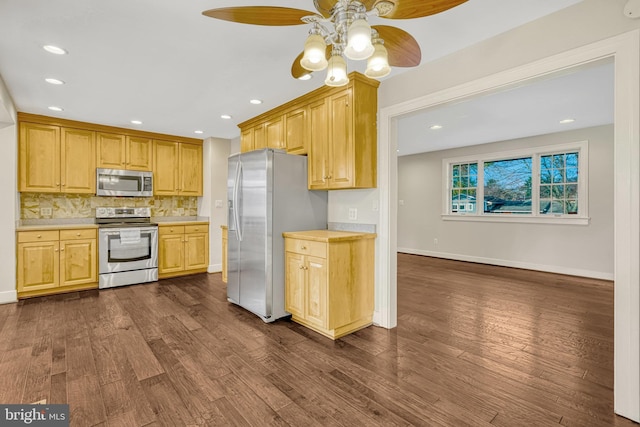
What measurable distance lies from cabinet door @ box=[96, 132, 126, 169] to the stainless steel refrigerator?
2.42m

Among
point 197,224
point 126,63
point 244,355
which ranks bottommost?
point 244,355

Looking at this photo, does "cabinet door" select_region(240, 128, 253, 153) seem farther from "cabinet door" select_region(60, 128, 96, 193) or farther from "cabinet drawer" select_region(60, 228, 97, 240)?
"cabinet drawer" select_region(60, 228, 97, 240)

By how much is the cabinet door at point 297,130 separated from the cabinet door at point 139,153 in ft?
9.13

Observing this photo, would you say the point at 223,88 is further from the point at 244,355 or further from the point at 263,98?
the point at 244,355

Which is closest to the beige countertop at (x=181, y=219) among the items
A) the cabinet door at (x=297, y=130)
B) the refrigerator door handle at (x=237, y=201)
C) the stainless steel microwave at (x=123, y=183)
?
the stainless steel microwave at (x=123, y=183)

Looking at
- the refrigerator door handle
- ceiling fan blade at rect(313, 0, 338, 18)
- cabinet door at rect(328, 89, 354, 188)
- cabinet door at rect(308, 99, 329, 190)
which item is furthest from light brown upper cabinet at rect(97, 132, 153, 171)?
ceiling fan blade at rect(313, 0, 338, 18)

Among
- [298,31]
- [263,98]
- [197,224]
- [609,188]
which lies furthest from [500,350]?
[197,224]

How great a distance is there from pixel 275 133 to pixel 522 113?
3422 mm

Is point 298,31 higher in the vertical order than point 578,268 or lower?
higher

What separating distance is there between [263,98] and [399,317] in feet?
9.41

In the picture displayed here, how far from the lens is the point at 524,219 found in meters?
5.79

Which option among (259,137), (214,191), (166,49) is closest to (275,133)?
(259,137)

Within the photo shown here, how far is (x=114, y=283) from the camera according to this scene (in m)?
4.53

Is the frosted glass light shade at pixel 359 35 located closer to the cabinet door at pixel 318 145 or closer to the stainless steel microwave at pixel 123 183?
the cabinet door at pixel 318 145
